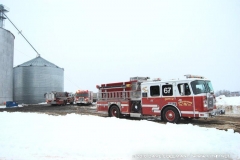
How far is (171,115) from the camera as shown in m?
12.4

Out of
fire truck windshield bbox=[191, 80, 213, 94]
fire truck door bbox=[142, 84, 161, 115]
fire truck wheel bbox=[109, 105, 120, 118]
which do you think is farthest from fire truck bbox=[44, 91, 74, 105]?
fire truck windshield bbox=[191, 80, 213, 94]

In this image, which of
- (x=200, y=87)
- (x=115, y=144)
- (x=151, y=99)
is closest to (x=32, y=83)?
(x=151, y=99)

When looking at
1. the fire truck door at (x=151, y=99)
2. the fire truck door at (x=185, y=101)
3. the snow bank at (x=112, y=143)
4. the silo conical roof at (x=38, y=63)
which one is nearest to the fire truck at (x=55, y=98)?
the silo conical roof at (x=38, y=63)

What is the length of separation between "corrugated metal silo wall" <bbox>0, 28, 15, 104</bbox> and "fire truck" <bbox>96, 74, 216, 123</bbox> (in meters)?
34.0

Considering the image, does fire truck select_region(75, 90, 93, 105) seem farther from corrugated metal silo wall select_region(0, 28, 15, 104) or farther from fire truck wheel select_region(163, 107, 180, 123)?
fire truck wheel select_region(163, 107, 180, 123)

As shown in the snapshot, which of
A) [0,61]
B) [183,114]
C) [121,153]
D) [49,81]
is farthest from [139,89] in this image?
[49,81]

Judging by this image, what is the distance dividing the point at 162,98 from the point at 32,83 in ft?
158

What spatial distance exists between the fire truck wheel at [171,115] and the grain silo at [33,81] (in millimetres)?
47339

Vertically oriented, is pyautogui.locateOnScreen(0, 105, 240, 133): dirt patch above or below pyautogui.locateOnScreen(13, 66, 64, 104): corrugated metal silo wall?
below

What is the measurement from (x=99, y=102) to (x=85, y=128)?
8.09 metres

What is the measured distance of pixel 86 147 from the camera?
6.27 metres

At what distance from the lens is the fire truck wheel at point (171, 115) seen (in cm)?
1206

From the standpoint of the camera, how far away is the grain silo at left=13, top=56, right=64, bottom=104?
53250 millimetres

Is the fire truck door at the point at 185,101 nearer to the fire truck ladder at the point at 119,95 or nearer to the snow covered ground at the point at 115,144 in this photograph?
the snow covered ground at the point at 115,144
